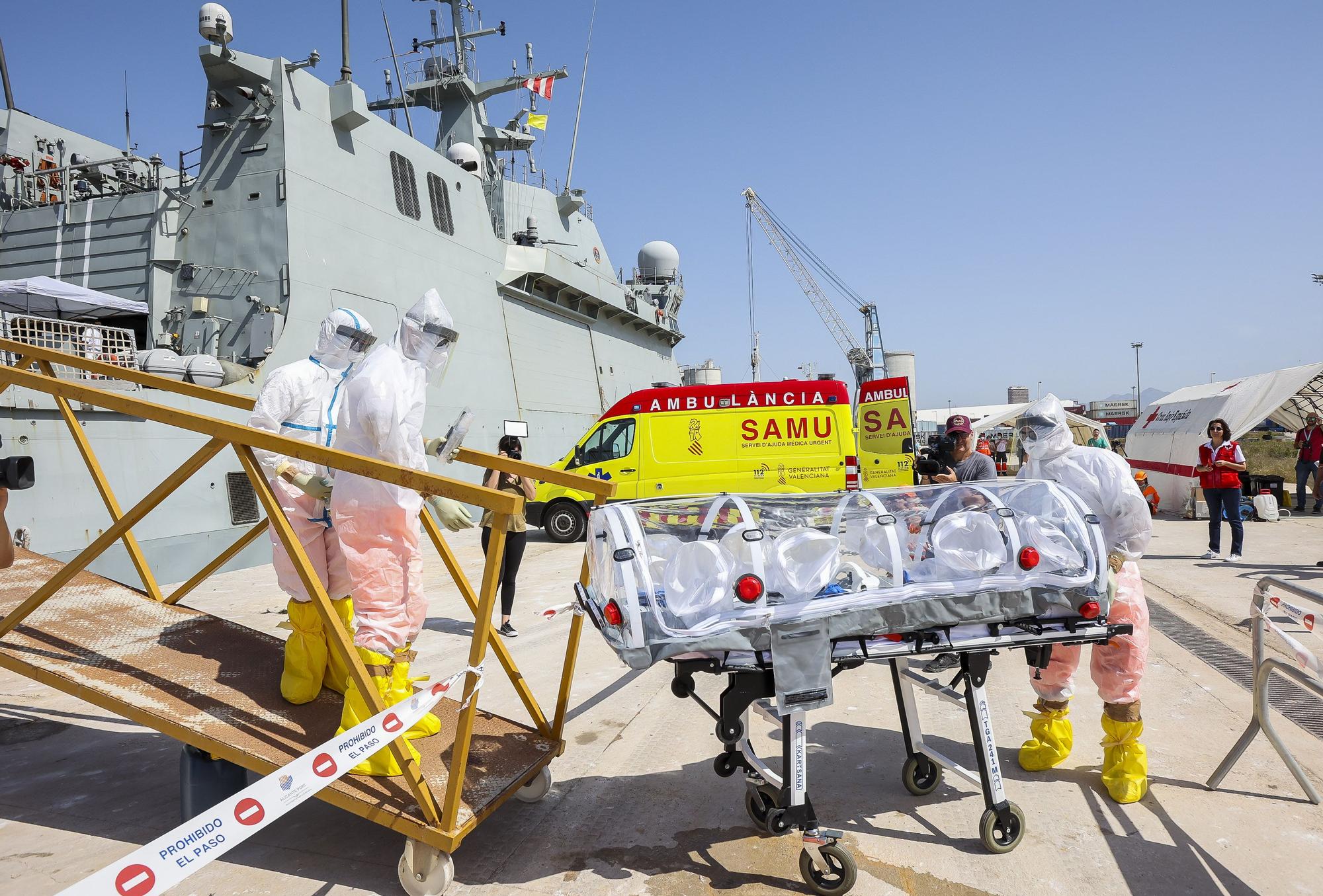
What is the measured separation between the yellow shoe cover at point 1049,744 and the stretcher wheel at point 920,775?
22.6 inches

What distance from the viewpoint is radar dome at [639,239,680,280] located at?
2875 cm

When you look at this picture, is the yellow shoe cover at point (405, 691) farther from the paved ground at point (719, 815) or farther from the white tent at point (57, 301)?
the white tent at point (57, 301)

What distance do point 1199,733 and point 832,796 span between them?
2.22m

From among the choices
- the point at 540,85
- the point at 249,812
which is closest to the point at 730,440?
the point at 249,812

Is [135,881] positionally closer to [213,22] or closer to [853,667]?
[853,667]

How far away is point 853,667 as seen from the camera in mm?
3041

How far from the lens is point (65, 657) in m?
3.42

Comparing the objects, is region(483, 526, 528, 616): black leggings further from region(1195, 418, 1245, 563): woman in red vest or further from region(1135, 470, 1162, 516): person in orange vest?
region(1135, 470, 1162, 516): person in orange vest

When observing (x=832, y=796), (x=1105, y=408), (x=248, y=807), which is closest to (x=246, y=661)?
(x=248, y=807)

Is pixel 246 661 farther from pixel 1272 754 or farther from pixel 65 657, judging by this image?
pixel 1272 754

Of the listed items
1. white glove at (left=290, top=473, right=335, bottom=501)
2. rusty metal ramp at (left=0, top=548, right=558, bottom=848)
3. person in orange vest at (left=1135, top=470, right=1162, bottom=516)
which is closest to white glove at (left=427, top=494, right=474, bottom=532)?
white glove at (left=290, top=473, right=335, bottom=501)

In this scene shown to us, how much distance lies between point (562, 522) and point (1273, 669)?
9.91 m

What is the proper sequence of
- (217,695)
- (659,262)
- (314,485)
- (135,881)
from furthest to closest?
(659,262)
(217,695)
(314,485)
(135,881)

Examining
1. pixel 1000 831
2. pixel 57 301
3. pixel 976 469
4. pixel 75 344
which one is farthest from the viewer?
pixel 57 301
